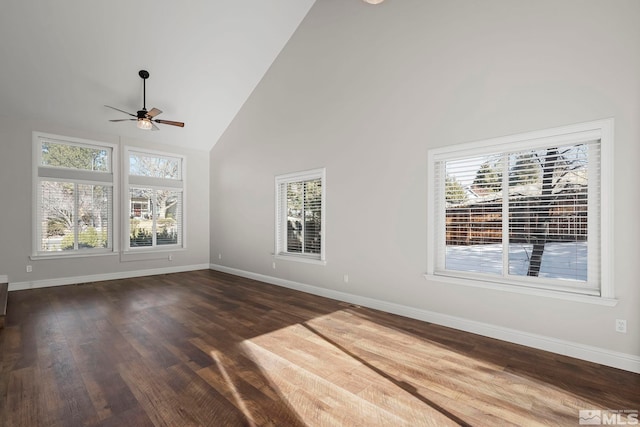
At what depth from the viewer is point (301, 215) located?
5.76 metres

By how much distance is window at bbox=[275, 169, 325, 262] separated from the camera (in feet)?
17.7

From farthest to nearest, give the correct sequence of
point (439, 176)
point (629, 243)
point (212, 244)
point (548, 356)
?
point (212, 244), point (439, 176), point (548, 356), point (629, 243)

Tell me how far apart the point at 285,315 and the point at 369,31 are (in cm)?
417

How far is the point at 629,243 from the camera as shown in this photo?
265 centimetres

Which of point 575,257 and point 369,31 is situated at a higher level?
point 369,31

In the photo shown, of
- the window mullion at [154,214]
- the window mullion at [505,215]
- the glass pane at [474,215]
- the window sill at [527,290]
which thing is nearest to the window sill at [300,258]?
the window sill at [527,290]

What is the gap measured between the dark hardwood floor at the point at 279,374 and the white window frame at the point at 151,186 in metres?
2.72

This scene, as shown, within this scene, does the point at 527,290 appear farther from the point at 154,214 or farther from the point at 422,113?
the point at 154,214

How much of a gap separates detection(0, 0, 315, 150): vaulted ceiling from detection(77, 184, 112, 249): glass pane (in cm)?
127

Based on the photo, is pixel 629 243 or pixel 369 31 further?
pixel 369 31

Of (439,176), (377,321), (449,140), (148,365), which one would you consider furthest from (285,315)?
(449,140)

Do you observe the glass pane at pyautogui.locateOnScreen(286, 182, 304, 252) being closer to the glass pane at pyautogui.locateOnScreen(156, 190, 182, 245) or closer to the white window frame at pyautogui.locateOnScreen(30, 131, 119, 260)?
the glass pane at pyautogui.locateOnScreen(156, 190, 182, 245)

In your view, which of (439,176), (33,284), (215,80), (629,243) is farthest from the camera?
(215,80)

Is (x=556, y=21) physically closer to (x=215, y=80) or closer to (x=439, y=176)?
(x=439, y=176)
